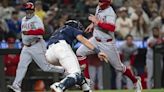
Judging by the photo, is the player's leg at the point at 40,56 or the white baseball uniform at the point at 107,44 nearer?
the white baseball uniform at the point at 107,44

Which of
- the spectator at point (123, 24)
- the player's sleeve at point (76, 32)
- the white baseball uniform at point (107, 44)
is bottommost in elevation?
the spectator at point (123, 24)

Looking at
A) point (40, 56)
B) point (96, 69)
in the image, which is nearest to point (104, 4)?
point (40, 56)

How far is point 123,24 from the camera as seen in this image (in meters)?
18.0

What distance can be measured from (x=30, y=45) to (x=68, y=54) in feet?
13.5

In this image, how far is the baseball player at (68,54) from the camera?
9297 mm

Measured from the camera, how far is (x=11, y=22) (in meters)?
17.5

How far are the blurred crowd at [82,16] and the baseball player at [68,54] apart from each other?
6.56 meters

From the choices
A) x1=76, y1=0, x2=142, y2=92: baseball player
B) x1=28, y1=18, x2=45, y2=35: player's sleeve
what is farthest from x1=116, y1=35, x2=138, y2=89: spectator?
x1=76, y1=0, x2=142, y2=92: baseball player

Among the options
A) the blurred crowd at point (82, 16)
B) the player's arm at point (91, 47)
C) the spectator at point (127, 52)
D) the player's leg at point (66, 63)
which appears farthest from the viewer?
the blurred crowd at point (82, 16)

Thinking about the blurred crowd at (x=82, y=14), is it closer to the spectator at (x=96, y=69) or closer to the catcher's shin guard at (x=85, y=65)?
the spectator at (x=96, y=69)

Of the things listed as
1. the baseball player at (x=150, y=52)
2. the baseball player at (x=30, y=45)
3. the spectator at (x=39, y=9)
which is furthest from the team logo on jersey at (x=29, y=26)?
the baseball player at (x=150, y=52)

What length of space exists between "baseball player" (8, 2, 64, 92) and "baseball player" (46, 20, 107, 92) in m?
3.39

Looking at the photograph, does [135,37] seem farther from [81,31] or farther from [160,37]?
[81,31]

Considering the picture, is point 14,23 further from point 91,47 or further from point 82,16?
point 91,47
